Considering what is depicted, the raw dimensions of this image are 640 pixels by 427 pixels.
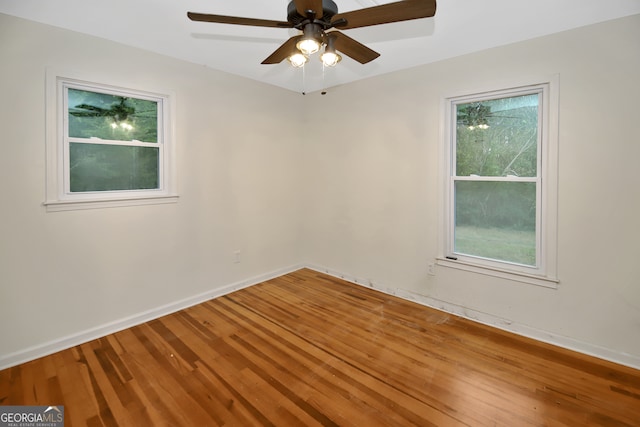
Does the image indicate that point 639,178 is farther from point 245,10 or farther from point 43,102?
point 43,102

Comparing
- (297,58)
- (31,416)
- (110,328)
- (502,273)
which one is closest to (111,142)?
(110,328)

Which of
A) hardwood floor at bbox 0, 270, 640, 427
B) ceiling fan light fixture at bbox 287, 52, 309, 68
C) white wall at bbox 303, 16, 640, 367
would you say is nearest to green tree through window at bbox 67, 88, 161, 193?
hardwood floor at bbox 0, 270, 640, 427

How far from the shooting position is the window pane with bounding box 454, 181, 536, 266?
109 inches

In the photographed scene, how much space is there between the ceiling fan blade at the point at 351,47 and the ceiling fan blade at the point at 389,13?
0.38 feet

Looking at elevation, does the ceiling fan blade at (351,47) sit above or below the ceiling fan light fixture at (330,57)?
above

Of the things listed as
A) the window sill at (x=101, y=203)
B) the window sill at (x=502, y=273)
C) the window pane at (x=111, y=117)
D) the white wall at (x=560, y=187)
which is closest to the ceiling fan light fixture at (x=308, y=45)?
the white wall at (x=560, y=187)

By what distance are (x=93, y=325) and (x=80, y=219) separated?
923 millimetres

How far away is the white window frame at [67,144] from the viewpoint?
7.94 feet

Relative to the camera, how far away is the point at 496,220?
116 inches

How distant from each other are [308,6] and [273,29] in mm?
1139

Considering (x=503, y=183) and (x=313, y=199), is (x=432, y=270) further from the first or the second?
(x=313, y=199)

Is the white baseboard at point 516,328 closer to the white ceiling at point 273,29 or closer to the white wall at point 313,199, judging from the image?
the white wall at point 313,199

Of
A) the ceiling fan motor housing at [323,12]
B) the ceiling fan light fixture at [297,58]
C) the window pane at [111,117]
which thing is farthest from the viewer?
the window pane at [111,117]

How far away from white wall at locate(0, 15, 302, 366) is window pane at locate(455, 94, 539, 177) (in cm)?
221
